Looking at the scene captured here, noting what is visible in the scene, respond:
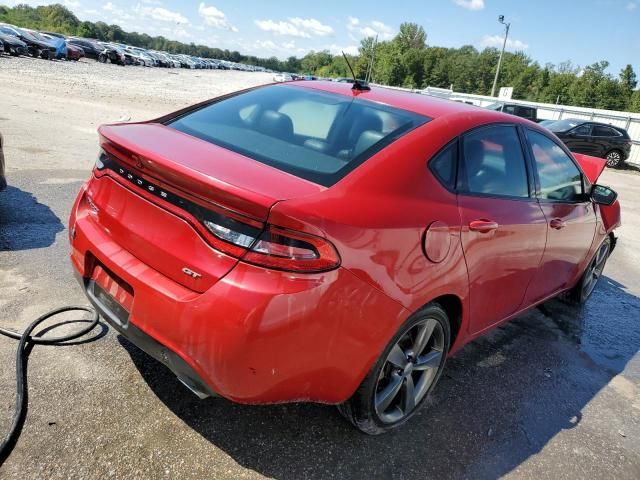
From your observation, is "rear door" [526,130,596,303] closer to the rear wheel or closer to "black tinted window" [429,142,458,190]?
"black tinted window" [429,142,458,190]

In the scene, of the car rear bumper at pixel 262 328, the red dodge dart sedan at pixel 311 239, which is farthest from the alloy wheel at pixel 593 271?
the car rear bumper at pixel 262 328

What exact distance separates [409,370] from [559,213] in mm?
1808

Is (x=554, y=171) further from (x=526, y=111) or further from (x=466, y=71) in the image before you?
(x=466, y=71)

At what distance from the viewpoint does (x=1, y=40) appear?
32719mm

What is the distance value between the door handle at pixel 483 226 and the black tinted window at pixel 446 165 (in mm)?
233

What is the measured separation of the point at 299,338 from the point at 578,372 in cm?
278

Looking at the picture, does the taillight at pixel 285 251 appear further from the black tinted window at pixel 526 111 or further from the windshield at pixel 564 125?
the black tinted window at pixel 526 111

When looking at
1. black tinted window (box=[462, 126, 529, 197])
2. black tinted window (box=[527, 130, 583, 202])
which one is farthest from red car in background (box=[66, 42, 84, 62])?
black tinted window (box=[462, 126, 529, 197])


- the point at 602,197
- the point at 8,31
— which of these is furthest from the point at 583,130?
the point at 8,31

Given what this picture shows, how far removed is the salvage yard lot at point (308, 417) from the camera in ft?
7.91

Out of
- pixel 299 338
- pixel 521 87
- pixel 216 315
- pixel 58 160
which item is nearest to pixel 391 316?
pixel 299 338

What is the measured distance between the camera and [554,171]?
3859 millimetres

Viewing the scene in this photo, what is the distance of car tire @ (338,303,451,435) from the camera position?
2521 millimetres

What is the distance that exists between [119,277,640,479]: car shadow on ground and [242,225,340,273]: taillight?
105 centimetres
